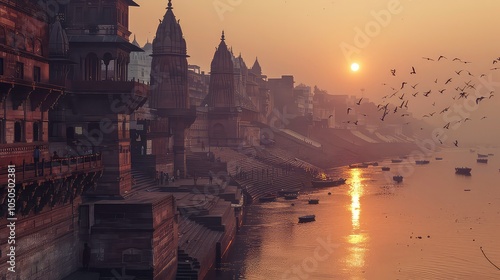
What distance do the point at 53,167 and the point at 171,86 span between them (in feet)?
143

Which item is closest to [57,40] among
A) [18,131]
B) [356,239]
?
[18,131]

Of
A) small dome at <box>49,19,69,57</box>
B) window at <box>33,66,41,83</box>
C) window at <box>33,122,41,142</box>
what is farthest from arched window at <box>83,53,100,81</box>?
window at <box>33,122,41,142</box>

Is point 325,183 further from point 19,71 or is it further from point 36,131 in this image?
point 19,71

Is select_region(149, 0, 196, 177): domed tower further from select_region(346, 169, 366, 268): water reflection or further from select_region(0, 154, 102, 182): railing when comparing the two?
select_region(0, 154, 102, 182): railing

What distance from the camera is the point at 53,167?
30625 mm

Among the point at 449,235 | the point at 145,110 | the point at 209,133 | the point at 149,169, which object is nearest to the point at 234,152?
the point at 209,133

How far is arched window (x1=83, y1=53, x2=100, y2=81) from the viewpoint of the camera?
4519cm

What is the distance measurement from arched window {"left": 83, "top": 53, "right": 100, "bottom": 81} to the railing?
988cm

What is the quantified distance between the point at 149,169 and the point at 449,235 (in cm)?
2997

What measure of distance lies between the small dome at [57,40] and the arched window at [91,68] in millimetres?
2190

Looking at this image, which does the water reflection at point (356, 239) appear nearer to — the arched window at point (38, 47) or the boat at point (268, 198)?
the boat at point (268, 198)

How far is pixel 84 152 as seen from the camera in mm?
43094

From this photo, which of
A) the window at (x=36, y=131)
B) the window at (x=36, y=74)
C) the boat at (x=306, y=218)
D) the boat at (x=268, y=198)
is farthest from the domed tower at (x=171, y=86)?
the window at (x=36, y=74)

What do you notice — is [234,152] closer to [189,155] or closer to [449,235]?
[189,155]
